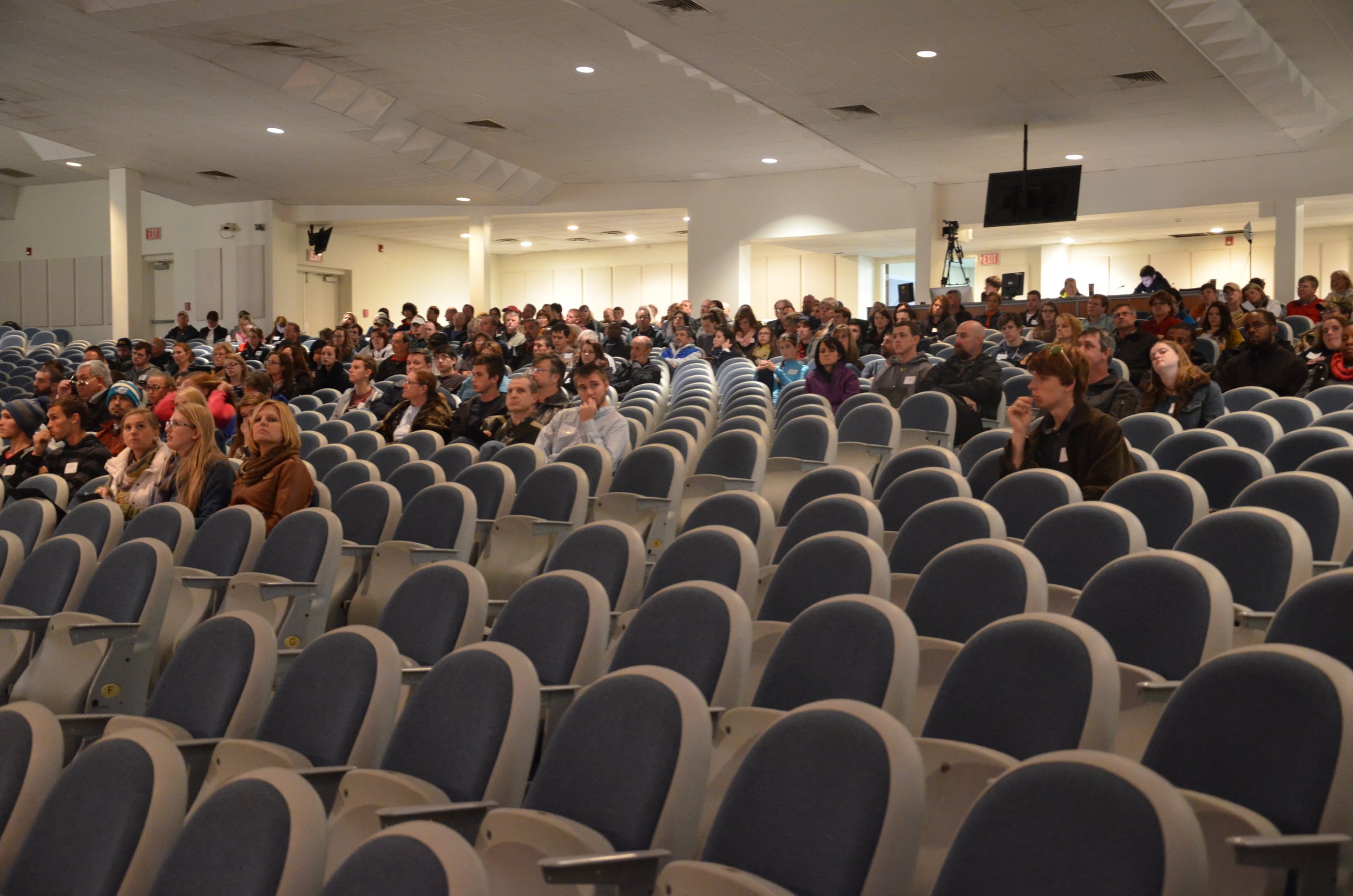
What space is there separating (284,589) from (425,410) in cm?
270

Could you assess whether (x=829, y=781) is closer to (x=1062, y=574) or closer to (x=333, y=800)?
(x=333, y=800)

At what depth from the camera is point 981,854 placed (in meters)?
1.50

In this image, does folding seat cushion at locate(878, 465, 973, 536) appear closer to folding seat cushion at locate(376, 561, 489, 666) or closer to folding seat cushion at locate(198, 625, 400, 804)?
folding seat cushion at locate(376, 561, 489, 666)

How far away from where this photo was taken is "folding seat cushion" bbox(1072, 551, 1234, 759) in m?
2.27

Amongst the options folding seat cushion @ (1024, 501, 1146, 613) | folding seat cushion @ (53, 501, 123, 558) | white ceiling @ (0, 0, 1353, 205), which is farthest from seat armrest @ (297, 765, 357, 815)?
white ceiling @ (0, 0, 1353, 205)

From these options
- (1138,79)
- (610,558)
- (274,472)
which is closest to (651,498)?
(610,558)

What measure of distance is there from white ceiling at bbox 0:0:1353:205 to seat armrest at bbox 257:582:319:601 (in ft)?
17.3

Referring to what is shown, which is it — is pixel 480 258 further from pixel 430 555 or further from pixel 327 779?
pixel 327 779

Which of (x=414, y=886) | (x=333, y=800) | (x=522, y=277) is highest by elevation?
(x=522, y=277)

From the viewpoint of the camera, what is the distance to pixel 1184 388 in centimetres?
528

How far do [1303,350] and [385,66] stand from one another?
7408 millimetres

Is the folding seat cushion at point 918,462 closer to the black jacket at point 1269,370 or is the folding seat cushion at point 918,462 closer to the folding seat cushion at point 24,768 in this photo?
the folding seat cushion at point 24,768

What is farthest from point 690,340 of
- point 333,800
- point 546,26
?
point 333,800

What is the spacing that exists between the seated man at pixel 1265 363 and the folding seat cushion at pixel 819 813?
5344 millimetres
